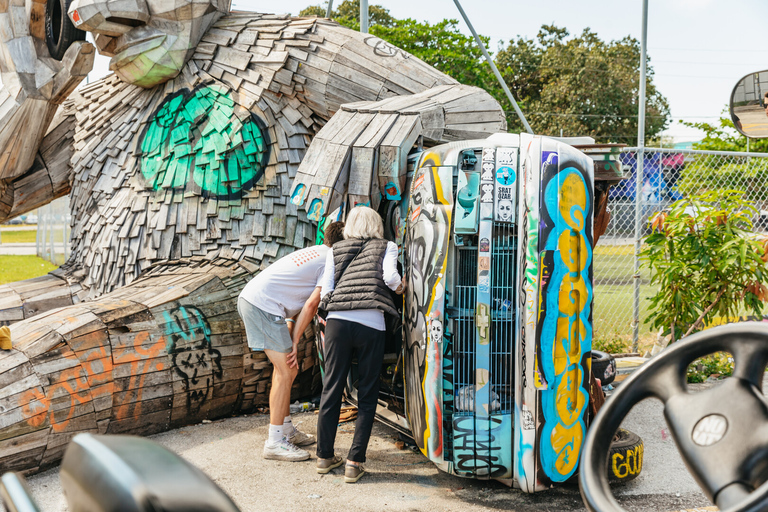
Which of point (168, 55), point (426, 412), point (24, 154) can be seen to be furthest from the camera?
point (24, 154)

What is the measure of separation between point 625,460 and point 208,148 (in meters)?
3.24

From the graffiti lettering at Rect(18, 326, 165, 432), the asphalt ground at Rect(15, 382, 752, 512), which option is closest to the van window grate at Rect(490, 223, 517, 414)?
the asphalt ground at Rect(15, 382, 752, 512)

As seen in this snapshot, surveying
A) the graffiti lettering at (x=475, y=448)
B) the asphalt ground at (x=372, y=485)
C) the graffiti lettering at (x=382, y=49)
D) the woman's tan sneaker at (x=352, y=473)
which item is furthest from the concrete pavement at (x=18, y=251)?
the graffiti lettering at (x=475, y=448)

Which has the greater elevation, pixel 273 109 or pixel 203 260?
pixel 273 109

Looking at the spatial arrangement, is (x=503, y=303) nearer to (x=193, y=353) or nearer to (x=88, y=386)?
(x=193, y=353)

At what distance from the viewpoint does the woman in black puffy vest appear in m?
3.71

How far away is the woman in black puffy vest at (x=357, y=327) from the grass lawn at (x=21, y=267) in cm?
1226

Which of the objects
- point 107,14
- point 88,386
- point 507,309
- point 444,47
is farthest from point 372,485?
point 444,47

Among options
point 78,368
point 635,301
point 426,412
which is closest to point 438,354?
point 426,412

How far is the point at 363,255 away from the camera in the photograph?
382 centimetres

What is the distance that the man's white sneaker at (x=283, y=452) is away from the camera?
395 centimetres

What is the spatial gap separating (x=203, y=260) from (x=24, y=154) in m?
2.07

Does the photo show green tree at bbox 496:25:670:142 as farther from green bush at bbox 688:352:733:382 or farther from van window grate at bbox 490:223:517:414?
van window grate at bbox 490:223:517:414

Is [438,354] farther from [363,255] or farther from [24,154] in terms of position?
[24,154]
